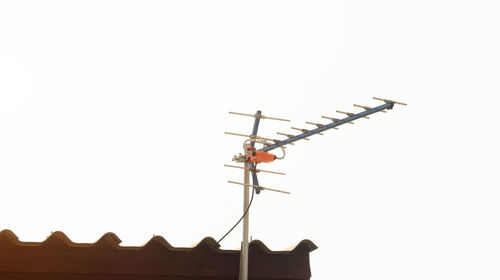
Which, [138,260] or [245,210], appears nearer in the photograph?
[138,260]

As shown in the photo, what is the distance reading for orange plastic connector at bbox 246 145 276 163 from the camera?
6.83 meters

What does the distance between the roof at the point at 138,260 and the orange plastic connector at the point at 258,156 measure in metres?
0.91

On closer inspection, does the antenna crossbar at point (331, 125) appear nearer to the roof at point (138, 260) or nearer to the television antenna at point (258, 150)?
the television antenna at point (258, 150)

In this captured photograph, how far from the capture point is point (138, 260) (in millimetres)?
6582

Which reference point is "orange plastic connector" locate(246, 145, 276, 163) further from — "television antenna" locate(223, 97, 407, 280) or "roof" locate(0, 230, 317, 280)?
"roof" locate(0, 230, 317, 280)

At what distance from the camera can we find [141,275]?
659 centimetres

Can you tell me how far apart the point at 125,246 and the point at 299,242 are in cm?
191

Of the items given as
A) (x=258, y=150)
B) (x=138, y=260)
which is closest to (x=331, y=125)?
(x=258, y=150)

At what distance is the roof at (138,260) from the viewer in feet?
20.6

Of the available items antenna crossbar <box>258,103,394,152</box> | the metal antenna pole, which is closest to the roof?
the metal antenna pole

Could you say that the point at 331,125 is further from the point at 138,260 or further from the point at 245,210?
the point at 138,260

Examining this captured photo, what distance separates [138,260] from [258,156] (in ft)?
5.38

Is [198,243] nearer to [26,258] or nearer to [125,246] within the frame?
[125,246]

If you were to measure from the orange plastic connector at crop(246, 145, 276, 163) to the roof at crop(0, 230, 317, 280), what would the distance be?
0.91 metres
